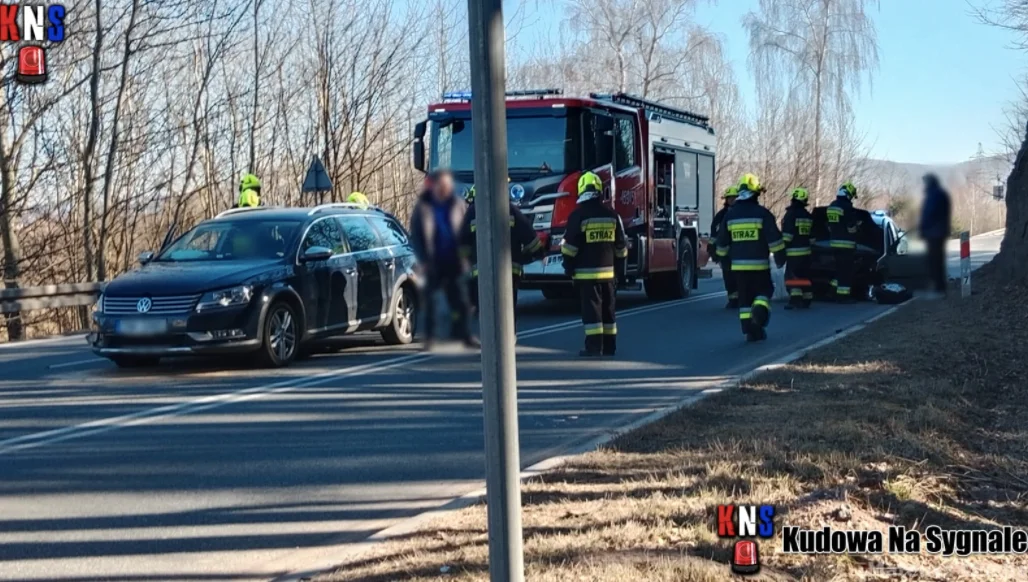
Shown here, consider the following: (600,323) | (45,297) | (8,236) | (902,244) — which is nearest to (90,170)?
(8,236)

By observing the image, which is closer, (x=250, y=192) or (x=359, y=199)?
(x=359, y=199)

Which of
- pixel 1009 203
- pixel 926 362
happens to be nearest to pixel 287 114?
pixel 1009 203

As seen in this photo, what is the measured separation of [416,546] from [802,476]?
218 centimetres

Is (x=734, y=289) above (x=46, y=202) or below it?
below

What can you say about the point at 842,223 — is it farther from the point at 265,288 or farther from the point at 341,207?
the point at 265,288

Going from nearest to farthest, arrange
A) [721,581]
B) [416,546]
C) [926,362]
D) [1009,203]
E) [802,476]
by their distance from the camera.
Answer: [1009,203]
[721,581]
[416,546]
[802,476]
[926,362]

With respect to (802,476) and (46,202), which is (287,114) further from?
(46,202)

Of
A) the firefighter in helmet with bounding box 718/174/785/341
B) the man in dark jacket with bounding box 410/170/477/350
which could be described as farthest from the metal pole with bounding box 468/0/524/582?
the firefighter in helmet with bounding box 718/174/785/341

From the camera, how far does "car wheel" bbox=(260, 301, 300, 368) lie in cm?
613

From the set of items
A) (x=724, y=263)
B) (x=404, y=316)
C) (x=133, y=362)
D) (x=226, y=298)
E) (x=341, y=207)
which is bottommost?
(x=133, y=362)

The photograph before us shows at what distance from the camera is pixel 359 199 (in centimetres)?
245

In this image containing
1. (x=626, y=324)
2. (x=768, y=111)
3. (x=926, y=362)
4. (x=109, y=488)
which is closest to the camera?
(x=768, y=111)

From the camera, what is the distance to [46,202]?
23.4 metres

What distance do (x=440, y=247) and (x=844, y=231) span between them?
5.97 feet
